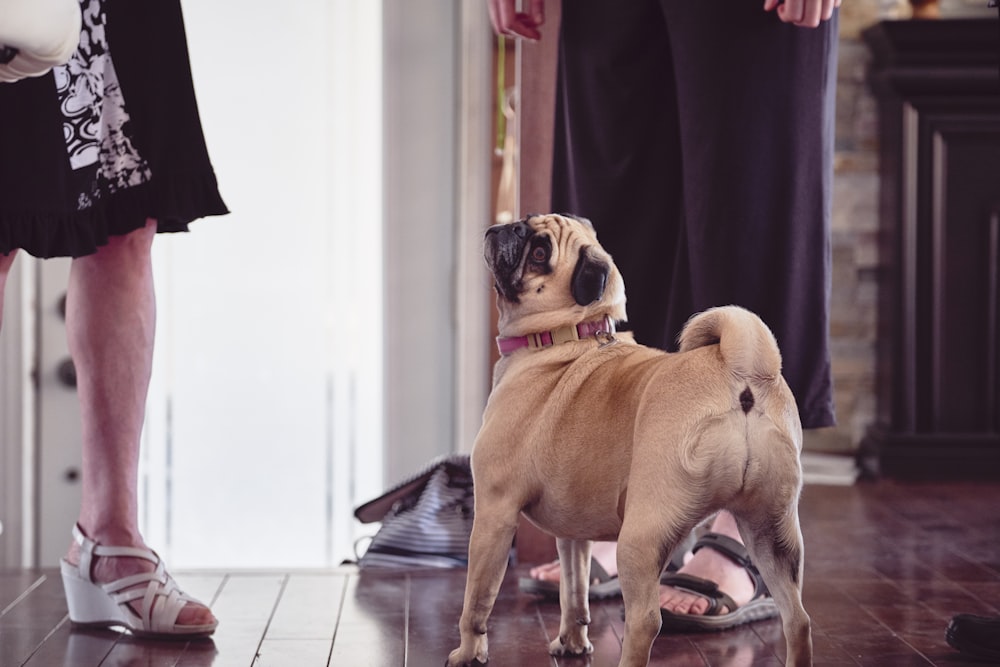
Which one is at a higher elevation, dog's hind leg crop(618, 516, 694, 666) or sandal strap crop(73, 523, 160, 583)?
dog's hind leg crop(618, 516, 694, 666)

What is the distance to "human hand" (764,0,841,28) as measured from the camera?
158 centimetres

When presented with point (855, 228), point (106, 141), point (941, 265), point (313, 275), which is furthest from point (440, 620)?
point (855, 228)

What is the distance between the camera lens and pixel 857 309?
3.60m

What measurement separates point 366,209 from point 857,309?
1532 millimetres

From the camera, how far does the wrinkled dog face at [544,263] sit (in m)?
1.35

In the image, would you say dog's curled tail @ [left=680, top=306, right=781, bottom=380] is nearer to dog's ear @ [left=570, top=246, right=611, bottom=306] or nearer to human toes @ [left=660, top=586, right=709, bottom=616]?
dog's ear @ [left=570, top=246, right=611, bottom=306]

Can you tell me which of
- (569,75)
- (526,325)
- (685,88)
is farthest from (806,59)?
(526,325)

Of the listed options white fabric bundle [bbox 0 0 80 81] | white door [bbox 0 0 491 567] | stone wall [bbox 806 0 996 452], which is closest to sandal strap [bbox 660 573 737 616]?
white fabric bundle [bbox 0 0 80 81]

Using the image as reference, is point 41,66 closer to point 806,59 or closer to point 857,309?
point 806,59

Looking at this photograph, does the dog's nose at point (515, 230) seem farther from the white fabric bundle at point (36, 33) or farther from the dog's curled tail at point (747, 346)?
the white fabric bundle at point (36, 33)

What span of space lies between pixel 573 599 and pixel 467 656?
0.15m

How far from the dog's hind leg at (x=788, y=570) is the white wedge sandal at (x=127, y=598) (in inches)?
29.4

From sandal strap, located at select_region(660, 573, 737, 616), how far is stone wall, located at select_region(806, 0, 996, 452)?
6.65 ft

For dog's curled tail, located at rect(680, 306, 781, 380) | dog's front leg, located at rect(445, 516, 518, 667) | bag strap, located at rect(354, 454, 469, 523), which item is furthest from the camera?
bag strap, located at rect(354, 454, 469, 523)
